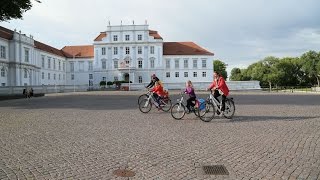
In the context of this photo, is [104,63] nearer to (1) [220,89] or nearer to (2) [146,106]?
(2) [146,106]

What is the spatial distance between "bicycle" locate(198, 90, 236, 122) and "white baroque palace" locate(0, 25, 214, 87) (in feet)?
209

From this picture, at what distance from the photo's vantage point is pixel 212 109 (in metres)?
13.4

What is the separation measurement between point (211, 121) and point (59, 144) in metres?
6.31

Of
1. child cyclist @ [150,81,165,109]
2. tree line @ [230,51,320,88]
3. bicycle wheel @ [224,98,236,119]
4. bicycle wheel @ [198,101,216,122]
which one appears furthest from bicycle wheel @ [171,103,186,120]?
tree line @ [230,51,320,88]

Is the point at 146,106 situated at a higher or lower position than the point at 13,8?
lower

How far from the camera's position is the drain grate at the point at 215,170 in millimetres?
6070

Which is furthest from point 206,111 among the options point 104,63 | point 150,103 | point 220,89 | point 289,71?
point 289,71

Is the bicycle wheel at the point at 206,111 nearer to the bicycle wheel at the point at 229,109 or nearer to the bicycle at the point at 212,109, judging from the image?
the bicycle at the point at 212,109

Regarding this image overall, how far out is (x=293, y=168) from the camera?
631cm

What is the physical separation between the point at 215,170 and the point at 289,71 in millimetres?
107570

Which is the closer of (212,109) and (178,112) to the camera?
(212,109)

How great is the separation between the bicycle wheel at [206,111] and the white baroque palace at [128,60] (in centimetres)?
6411

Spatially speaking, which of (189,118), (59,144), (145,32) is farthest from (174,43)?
(59,144)

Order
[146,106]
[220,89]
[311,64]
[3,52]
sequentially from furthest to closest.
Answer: [311,64]
[3,52]
[146,106]
[220,89]
